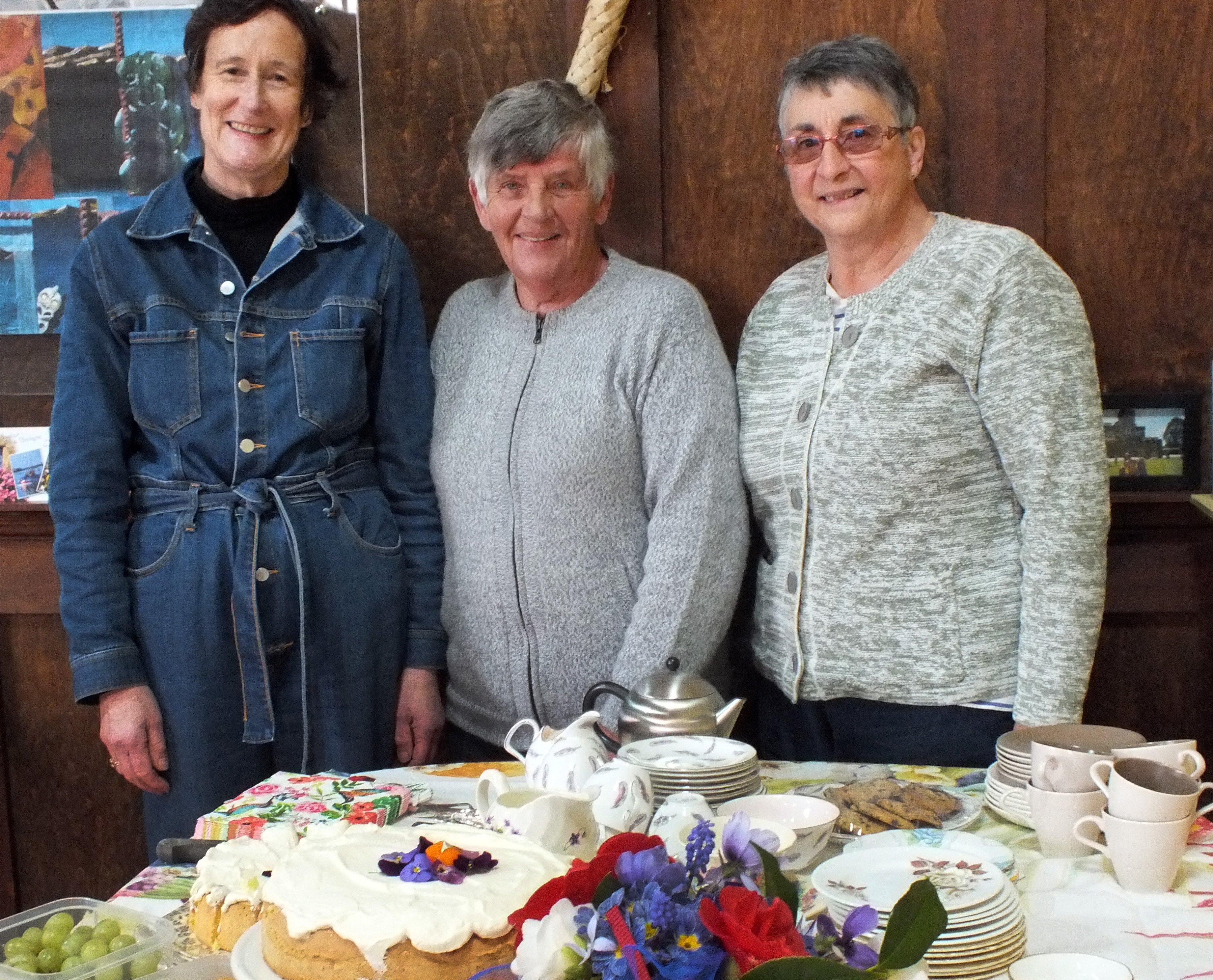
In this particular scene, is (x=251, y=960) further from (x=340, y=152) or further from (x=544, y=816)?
(x=340, y=152)

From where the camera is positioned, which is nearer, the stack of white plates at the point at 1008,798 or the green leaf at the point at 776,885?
the green leaf at the point at 776,885

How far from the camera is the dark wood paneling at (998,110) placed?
2.47m

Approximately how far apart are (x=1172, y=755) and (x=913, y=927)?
691 millimetres

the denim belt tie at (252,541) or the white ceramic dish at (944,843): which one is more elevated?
the denim belt tie at (252,541)

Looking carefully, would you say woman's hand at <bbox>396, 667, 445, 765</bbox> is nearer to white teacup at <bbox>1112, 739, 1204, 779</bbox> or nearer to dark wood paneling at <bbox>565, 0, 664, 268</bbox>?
dark wood paneling at <bbox>565, 0, 664, 268</bbox>

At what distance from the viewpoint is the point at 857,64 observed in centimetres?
203

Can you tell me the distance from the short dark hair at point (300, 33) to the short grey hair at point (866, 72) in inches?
35.5

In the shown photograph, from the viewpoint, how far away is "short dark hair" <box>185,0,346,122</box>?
7.24ft

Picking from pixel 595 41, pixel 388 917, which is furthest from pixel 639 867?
pixel 595 41

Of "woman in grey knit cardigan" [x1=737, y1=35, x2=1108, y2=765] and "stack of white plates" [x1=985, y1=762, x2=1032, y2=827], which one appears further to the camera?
"woman in grey knit cardigan" [x1=737, y1=35, x2=1108, y2=765]

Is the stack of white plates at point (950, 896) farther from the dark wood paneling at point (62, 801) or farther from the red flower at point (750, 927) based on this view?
the dark wood paneling at point (62, 801)

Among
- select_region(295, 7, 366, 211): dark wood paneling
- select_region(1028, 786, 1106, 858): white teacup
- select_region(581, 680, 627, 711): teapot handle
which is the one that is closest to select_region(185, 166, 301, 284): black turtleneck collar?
select_region(295, 7, 366, 211): dark wood paneling

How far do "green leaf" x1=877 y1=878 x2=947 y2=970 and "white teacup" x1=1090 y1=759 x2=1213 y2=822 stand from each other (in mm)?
527

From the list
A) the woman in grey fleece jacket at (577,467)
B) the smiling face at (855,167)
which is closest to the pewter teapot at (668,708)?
the woman in grey fleece jacket at (577,467)
